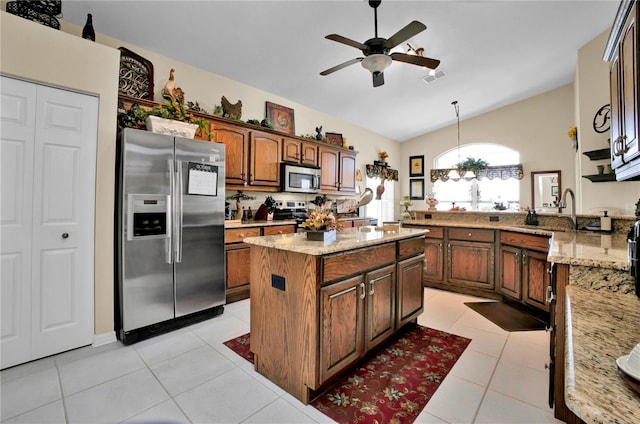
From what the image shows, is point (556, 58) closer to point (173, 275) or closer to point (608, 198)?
point (608, 198)

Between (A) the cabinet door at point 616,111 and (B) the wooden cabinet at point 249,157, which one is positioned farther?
(B) the wooden cabinet at point 249,157

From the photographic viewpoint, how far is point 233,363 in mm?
2152

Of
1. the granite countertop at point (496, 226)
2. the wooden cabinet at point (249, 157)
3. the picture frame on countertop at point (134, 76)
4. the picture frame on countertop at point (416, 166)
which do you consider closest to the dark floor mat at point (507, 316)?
the granite countertop at point (496, 226)

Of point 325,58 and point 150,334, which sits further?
point 325,58

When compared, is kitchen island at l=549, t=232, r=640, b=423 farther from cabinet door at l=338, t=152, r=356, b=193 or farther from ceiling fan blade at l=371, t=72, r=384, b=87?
cabinet door at l=338, t=152, r=356, b=193

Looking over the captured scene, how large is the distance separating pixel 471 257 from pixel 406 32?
280 centimetres

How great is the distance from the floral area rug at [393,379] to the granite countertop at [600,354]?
3.67 feet

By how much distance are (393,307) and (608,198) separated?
13.8 feet

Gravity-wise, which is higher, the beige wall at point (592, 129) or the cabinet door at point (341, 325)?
the beige wall at point (592, 129)

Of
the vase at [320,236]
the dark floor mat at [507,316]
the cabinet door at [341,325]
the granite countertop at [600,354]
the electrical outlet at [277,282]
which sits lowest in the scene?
the dark floor mat at [507,316]

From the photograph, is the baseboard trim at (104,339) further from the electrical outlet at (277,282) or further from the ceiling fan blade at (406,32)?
the ceiling fan blade at (406,32)

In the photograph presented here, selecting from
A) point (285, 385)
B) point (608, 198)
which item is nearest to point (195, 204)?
point (285, 385)

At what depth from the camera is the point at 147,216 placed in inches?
98.6

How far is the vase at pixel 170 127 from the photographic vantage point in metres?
2.66
